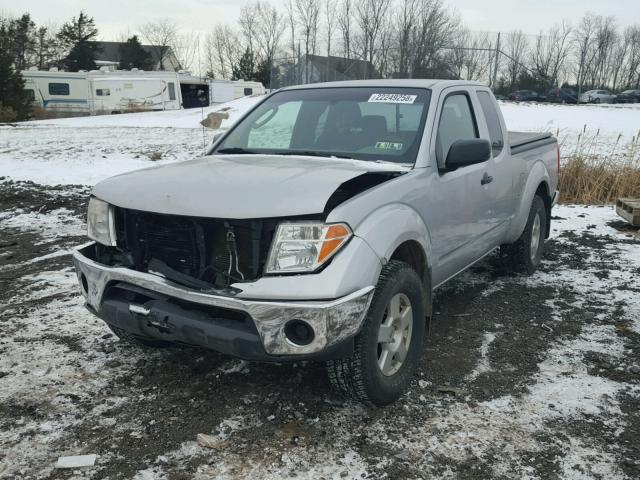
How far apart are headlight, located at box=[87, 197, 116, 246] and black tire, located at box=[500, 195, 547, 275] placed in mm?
3785

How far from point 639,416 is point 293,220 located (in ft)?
7.11

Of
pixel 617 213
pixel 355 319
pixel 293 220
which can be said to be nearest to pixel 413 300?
pixel 355 319

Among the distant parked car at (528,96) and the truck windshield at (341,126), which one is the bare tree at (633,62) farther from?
the truck windshield at (341,126)

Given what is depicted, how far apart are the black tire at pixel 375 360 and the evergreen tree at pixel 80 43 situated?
69726 millimetres

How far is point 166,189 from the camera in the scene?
294 centimetres

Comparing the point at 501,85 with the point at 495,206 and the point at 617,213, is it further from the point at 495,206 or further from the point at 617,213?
the point at 495,206

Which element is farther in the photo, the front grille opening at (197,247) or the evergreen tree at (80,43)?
the evergreen tree at (80,43)

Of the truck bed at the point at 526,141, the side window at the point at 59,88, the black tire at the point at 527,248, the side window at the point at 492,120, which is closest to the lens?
the side window at the point at 492,120

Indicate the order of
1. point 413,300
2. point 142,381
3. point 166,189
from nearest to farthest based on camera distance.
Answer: point 166,189
point 413,300
point 142,381

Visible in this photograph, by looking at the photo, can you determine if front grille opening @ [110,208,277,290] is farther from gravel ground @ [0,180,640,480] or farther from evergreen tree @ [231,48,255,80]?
evergreen tree @ [231,48,255,80]

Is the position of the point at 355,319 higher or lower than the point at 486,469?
higher

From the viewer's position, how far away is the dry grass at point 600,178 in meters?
9.41

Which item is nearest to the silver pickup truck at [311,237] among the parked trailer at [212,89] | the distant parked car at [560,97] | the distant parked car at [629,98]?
the parked trailer at [212,89]

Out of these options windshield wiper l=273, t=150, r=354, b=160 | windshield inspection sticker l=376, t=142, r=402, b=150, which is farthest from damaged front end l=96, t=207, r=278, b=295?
windshield inspection sticker l=376, t=142, r=402, b=150
